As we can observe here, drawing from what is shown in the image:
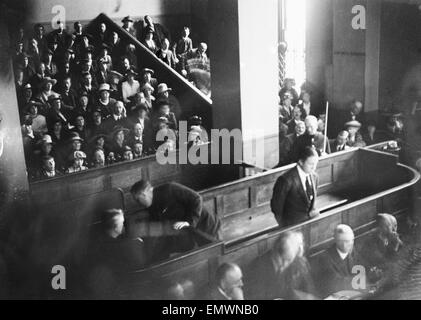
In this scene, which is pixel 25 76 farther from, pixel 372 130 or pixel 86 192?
pixel 372 130

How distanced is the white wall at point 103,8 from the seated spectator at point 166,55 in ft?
6.00

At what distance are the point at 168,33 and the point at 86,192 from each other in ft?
→ 26.1

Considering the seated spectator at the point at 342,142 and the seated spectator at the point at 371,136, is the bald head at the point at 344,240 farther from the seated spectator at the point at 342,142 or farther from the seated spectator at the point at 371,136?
the seated spectator at the point at 371,136

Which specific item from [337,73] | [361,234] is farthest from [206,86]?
[361,234]

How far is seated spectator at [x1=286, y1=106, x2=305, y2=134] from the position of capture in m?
10.4

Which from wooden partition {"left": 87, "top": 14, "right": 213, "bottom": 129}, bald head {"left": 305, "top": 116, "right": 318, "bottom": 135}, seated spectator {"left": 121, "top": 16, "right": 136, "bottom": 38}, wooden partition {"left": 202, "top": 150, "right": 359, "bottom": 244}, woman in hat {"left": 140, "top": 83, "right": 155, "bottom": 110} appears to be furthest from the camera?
seated spectator {"left": 121, "top": 16, "right": 136, "bottom": 38}

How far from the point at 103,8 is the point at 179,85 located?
3676 mm

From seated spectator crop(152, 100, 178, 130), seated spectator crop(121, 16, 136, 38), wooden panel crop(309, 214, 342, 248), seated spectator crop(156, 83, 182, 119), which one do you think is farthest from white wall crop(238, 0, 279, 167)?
seated spectator crop(121, 16, 136, 38)

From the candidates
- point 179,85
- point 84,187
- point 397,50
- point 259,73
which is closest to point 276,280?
point 84,187

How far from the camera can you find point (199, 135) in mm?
10078

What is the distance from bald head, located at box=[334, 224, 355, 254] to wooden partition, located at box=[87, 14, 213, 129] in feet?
17.5

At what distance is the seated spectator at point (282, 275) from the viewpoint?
5.93 metres

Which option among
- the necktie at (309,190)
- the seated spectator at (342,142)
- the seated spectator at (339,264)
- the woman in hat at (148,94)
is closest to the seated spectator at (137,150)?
the woman in hat at (148,94)

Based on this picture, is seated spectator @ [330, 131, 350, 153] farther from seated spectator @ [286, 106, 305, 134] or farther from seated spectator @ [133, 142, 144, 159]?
seated spectator @ [133, 142, 144, 159]
